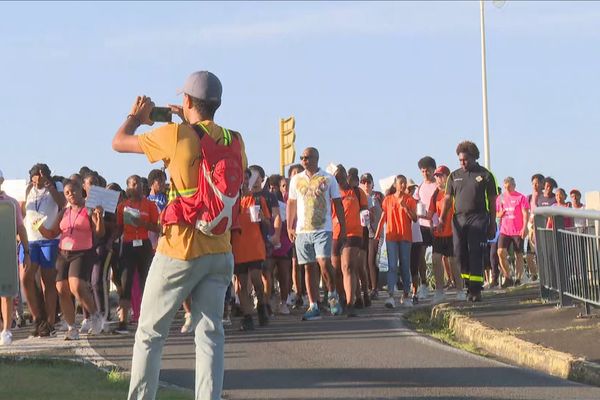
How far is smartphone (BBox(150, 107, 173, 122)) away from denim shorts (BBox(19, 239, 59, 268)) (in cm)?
792

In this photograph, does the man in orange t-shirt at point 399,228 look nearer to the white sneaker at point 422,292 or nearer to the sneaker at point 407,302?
the sneaker at point 407,302

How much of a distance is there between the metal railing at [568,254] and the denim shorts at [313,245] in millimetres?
2442

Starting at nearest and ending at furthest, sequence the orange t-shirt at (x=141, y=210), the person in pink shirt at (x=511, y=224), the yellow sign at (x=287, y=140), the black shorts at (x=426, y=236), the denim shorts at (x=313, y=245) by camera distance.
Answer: the orange t-shirt at (x=141, y=210)
the denim shorts at (x=313, y=245)
the black shorts at (x=426, y=236)
the person in pink shirt at (x=511, y=224)
the yellow sign at (x=287, y=140)

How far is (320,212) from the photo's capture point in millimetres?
16797

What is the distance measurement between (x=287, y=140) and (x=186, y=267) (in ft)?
67.5

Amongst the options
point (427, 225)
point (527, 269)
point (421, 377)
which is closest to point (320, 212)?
point (427, 225)

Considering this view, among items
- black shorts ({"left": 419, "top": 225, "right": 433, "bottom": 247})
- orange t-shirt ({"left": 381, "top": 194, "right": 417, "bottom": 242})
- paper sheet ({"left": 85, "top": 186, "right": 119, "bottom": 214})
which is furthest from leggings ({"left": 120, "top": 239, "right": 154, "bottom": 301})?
black shorts ({"left": 419, "top": 225, "right": 433, "bottom": 247})

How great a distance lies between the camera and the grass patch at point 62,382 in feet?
32.7

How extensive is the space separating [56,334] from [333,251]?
12.2 feet

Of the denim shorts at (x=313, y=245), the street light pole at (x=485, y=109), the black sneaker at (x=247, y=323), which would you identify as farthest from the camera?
the street light pole at (x=485, y=109)

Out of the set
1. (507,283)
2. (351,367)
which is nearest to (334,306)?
(351,367)

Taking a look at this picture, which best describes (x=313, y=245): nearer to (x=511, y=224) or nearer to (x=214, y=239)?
(x=511, y=224)

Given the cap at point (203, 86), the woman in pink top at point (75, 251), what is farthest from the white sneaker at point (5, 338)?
the cap at point (203, 86)

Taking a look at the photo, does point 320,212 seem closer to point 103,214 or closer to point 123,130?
point 103,214
